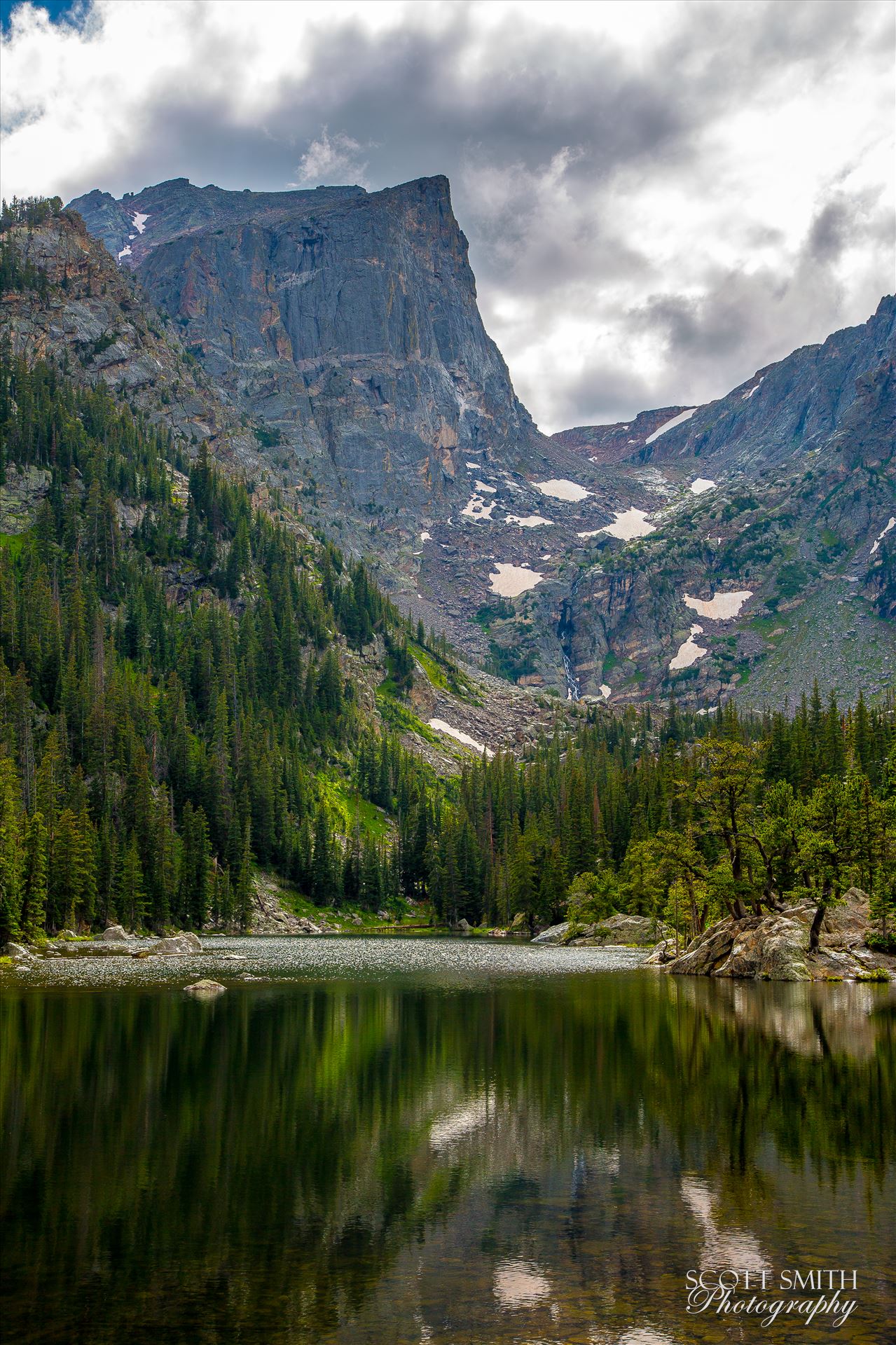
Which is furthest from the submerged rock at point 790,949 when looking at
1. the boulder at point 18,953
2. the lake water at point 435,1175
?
the boulder at point 18,953

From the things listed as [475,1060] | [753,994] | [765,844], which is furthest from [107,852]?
[475,1060]

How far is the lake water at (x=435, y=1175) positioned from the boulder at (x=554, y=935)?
85220mm

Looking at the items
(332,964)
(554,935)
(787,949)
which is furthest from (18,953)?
(554,935)

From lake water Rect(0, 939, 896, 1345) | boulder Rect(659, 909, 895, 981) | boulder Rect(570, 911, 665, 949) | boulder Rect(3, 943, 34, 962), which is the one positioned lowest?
boulder Rect(570, 911, 665, 949)

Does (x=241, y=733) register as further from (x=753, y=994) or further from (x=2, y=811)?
(x=753, y=994)

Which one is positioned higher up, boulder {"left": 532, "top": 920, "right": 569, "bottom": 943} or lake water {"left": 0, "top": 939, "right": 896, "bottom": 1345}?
lake water {"left": 0, "top": 939, "right": 896, "bottom": 1345}

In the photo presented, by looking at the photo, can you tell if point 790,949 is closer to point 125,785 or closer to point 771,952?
point 771,952

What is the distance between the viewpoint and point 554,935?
133m

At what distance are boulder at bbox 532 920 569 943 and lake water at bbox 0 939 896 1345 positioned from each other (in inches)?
3355

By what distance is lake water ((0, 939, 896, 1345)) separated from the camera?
1466 centimetres

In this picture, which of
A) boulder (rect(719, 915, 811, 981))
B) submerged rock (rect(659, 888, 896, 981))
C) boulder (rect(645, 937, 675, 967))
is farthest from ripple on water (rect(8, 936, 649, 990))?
boulder (rect(719, 915, 811, 981))

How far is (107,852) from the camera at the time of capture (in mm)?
118500

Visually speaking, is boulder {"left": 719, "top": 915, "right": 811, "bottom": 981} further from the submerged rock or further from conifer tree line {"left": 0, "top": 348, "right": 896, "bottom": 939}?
conifer tree line {"left": 0, "top": 348, "right": 896, "bottom": 939}

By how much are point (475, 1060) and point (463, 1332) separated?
22.6 meters
